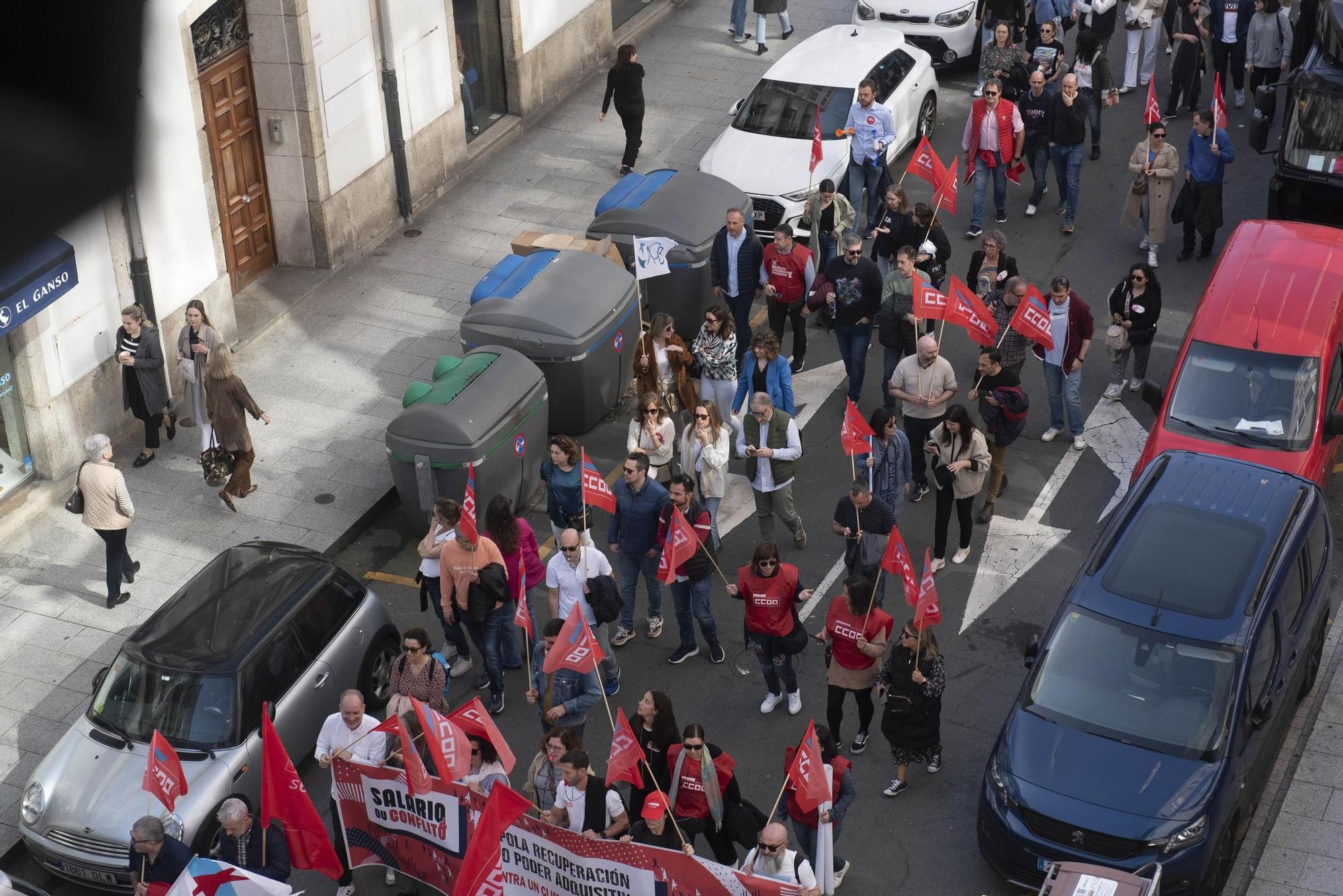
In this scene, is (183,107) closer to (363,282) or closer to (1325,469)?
(1325,469)

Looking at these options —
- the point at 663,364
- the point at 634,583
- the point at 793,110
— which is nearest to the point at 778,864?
the point at 634,583

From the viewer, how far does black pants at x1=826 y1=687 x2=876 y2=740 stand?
32.8ft

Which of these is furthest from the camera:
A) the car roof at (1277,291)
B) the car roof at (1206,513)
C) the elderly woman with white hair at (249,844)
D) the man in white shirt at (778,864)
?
the car roof at (1277,291)

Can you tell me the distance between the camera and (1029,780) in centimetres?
895

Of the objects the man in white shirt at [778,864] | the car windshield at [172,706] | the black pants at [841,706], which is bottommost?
the black pants at [841,706]

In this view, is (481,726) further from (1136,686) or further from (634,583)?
(1136,686)

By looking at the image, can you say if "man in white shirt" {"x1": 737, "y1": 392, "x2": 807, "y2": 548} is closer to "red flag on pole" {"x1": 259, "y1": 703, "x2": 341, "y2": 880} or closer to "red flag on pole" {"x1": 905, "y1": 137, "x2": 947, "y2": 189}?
"red flag on pole" {"x1": 259, "y1": 703, "x2": 341, "y2": 880}

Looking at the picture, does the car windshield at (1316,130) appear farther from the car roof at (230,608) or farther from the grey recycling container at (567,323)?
the car roof at (230,608)

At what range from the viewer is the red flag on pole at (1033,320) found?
1282 cm

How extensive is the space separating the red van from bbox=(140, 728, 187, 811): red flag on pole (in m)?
7.53

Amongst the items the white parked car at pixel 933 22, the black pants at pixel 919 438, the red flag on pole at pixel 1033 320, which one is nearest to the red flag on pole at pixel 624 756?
the black pants at pixel 919 438

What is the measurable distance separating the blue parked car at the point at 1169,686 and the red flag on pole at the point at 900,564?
2.77ft

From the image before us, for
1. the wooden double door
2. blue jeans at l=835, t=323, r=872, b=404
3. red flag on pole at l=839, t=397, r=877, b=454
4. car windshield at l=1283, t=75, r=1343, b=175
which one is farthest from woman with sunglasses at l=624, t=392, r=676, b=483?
→ car windshield at l=1283, t=75, r=1343, b=175

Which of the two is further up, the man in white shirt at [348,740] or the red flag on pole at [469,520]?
the red flag on pole at [469,520]
